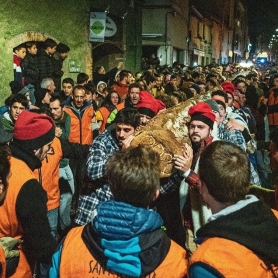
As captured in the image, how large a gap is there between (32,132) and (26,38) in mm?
8650

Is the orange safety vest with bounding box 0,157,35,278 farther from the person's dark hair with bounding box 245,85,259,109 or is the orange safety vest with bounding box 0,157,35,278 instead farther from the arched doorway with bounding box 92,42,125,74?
the arched doorway with bounding box 92,42,125,74

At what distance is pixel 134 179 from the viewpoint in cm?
232

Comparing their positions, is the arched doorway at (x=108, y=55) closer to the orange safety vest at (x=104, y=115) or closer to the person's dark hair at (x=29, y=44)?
the person's dark hair at (x=29, y=44)

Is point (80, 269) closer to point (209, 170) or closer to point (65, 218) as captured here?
point (209, 170)

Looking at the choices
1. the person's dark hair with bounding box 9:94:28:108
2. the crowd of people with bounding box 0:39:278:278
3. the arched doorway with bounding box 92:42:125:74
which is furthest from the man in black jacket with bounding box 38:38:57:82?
the arched doorway with bounding box 92:42:125:74

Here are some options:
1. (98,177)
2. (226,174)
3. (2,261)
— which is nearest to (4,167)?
(2,261)

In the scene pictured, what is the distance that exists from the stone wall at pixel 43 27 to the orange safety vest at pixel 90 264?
9.32 m

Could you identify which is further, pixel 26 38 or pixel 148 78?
pixel 148 78

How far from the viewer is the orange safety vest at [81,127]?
732 centimetres

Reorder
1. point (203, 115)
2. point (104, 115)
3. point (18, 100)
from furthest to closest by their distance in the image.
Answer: point (104, 115) → point (18, 100) → point (203, 115)

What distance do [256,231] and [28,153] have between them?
1964 mm

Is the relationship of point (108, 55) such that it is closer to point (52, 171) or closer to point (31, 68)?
point (31, 68)

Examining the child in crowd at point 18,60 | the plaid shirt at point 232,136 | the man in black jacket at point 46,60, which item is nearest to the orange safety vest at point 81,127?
the plaid shirt at point 232,136

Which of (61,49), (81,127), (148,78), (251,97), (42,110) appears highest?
(61,49)
